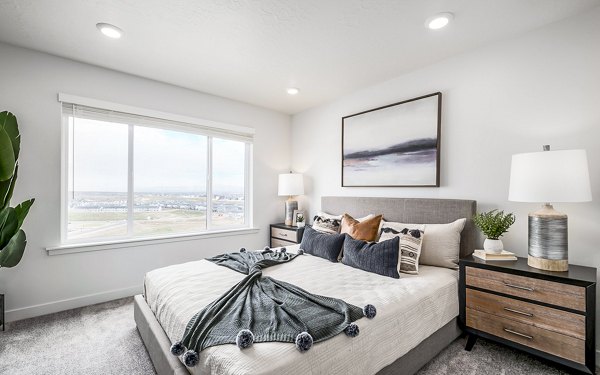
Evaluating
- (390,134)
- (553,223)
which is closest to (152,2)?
(390,134)

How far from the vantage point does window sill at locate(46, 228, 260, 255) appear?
110 inches

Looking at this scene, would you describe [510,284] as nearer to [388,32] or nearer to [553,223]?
[553,223]

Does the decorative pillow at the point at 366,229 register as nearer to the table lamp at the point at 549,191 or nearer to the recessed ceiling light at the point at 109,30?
the table lamp at the point at 549,191

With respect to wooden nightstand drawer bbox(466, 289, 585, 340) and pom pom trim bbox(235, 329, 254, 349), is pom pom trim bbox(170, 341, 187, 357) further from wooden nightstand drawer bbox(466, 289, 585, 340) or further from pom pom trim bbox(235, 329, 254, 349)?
wooden nightstand drawer bbox(466, 289, 585, 340)

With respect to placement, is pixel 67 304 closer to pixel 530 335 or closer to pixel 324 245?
pixel 324 245

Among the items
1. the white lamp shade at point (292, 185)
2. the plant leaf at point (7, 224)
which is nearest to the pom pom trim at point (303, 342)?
the plant leaf at point (7, 224)

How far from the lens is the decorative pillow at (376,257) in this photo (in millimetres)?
2210

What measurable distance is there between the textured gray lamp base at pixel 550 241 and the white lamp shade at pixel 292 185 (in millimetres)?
2756

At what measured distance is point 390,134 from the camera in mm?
3234

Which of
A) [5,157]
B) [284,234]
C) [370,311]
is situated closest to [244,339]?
[370,311]

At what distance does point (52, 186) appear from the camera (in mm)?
2738

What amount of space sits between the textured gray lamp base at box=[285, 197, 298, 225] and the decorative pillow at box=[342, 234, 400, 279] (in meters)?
1.85

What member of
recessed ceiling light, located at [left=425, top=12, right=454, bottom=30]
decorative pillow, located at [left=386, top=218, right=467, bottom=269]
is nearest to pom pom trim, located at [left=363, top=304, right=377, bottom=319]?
decorative pillow, located at [left=386, top=218, right=467, bottom=269]

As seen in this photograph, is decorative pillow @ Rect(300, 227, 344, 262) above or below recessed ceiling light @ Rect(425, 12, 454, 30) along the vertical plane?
below
